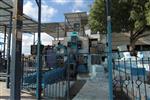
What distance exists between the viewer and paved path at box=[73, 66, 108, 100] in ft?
24.4

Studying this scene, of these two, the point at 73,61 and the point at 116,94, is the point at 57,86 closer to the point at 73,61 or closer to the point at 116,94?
the point at 116,94

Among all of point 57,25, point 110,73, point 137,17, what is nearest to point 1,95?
point 110,73

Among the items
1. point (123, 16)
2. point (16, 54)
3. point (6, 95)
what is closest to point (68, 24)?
point (123, 16)

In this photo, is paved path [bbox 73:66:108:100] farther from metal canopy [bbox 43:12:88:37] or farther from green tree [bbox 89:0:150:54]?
green tree [bbox 89:0:150:54]

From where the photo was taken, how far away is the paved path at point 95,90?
Answer: 7.43m

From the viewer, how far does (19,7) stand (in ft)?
14.8

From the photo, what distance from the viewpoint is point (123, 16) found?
89.4 ft

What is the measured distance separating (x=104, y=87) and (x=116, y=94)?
560 mm

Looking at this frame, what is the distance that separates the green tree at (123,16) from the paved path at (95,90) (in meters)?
15.6

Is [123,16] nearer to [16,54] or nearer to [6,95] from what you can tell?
[6,95]

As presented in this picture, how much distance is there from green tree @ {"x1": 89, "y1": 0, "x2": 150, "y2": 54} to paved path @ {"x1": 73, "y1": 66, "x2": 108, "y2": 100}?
1558 centimetres

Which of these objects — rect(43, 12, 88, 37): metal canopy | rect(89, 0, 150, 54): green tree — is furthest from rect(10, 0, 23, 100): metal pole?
rect(89, 0, 150, 54): green tree


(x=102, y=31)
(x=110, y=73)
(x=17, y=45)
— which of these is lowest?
(x=110, y=73)

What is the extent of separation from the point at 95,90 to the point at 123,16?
1993 centimetres
